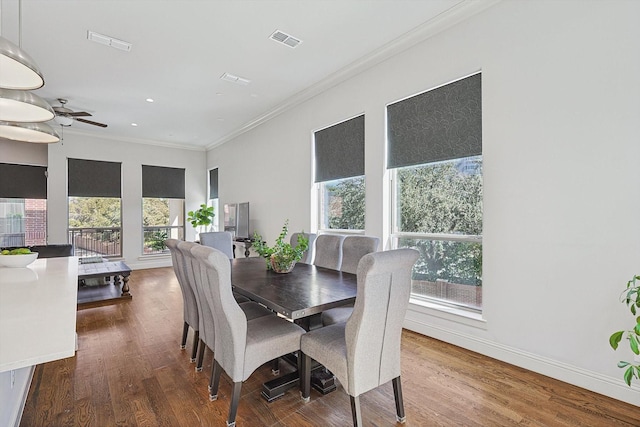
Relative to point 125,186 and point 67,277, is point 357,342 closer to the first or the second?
point 67,277

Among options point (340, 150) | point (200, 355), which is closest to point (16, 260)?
point (200, 355)

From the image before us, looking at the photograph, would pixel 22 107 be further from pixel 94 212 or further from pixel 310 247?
pixel 94 212

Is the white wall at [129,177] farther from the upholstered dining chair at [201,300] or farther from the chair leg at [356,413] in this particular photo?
the chair leg at [356,413]

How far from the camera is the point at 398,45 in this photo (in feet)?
11.3

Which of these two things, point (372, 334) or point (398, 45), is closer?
point (372, 334)

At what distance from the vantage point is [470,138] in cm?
297

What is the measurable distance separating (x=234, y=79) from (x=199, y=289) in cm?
326

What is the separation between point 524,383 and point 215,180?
768 cm

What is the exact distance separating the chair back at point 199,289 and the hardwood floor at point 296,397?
1.36 feet

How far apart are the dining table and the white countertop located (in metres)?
1.00

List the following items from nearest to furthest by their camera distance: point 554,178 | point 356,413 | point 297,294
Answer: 1. point 356,413
2. point 297,294
3. point 554,178

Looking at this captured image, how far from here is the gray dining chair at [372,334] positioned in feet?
5.47

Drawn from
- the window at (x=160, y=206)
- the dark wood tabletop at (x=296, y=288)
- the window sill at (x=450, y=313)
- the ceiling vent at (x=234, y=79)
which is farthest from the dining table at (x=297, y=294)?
the window at (x=160, y=206)

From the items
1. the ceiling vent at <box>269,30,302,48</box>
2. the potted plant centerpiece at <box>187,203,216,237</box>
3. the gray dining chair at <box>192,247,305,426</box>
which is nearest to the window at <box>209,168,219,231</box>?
the potted plant centerpiece at <box>187,203,216,237</box>
